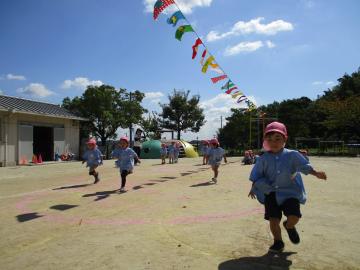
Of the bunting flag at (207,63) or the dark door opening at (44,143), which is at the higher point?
the bunting flag at (207,63)

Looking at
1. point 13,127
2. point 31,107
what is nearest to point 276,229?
point 13,127

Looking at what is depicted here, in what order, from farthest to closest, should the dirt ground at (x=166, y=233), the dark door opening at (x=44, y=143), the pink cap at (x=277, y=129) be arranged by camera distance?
1. the dark door opening at (x=44, y=143)
2. the pink cap at (x=277, y=129)
3. the dirt ground at (x=166, y=233)

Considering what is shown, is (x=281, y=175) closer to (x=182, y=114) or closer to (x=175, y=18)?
(x=175, y=18)

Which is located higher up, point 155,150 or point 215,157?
point 155,150

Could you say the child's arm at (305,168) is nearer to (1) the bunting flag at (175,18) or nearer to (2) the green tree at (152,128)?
(1) the bunting flag at (175,18)

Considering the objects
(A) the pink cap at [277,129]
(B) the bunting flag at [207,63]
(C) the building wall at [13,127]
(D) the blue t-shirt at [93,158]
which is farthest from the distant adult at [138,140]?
(A) the pink cap at [277,129]

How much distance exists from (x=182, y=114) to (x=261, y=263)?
1722 inches

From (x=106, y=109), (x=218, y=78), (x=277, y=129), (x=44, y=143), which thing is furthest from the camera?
(x=106, y=109)

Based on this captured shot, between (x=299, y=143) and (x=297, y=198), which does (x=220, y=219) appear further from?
(x=299, y=143)

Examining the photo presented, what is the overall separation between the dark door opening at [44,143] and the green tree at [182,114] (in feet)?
61.4

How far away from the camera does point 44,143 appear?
3159 cm

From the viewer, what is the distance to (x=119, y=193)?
34.2 feet

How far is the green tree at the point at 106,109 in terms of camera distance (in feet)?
133

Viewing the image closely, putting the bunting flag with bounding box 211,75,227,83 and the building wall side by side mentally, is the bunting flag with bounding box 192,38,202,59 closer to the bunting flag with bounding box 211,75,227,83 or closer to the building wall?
the bunting flag with bounding box 211,75,227,83
